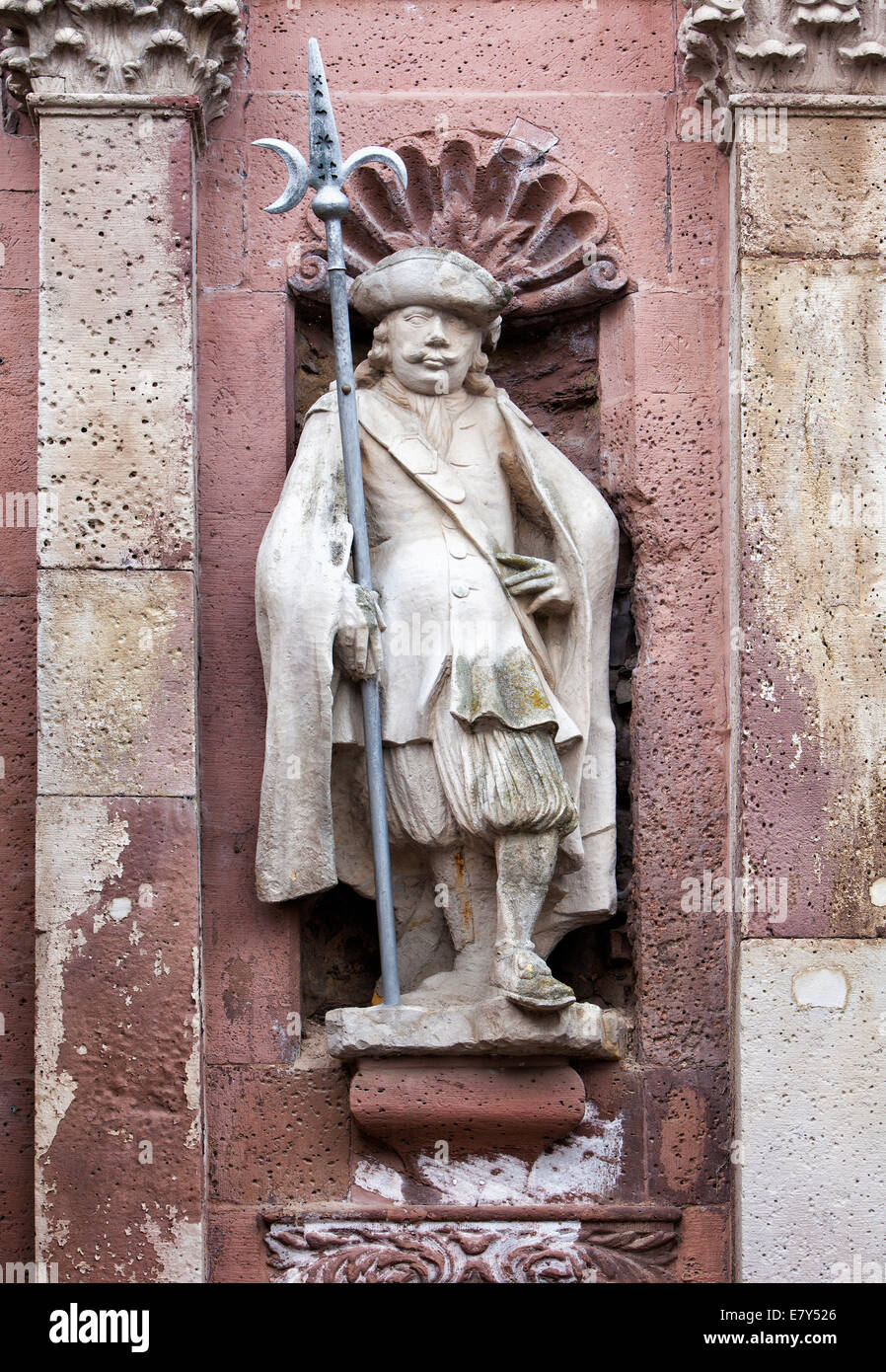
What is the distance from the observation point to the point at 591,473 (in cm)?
940

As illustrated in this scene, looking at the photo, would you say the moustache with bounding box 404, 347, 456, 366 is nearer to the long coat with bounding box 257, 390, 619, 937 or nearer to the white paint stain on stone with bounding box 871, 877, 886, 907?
the long coat with bounding box 257, 390, 619, 937

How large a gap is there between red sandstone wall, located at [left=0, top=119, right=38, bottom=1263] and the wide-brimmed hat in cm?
112

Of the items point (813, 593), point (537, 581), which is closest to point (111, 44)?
point (537, 581)

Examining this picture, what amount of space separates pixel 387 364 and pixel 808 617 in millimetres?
1580

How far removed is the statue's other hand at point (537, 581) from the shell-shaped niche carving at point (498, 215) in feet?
3.22

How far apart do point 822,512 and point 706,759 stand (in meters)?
0.86

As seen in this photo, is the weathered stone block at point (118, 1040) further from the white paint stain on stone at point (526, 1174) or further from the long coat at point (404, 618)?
the white paint stain on stone at point (526, 1174)

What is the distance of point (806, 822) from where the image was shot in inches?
340

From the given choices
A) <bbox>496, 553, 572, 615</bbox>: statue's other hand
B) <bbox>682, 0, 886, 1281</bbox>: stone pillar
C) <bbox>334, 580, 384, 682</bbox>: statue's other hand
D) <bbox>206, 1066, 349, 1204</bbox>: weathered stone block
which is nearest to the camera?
<bbox>682, 0, 886, 1281</bbox>: stone pillar

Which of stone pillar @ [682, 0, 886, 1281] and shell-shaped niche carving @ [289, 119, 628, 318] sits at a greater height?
shell-shaped niche carving @ [289, 119, 628, 318]

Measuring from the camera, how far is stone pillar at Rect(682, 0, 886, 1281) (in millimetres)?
8453

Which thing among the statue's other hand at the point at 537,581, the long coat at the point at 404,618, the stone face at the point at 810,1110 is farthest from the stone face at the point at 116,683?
the stone face at the point at 810,1110

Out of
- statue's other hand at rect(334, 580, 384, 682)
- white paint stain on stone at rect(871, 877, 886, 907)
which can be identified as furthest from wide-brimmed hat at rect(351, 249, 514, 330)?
white paint stain on stone at rect(871, 877, 886, 907)

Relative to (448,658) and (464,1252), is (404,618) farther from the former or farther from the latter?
(464,1252)
